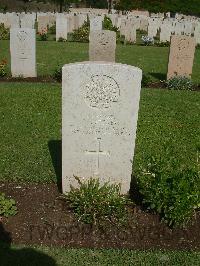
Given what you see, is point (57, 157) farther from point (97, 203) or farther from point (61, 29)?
point (61, 29)

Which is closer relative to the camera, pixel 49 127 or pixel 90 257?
pixel 90 257

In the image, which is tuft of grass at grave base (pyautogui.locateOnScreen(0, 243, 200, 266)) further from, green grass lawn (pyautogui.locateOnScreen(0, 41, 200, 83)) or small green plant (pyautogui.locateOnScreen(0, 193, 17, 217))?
green grass lawn (pyautogui.locateOnScreen(0, 41, 200, 83))

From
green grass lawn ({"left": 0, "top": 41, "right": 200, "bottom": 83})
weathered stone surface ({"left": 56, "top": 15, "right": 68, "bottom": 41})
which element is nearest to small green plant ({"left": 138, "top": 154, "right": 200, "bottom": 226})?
green grass lawn ({"left": 0, "top": 41, "right": 200, "bottom": 83})

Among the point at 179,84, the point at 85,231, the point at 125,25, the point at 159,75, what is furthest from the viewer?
the point at 125,25

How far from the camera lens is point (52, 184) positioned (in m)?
5.86

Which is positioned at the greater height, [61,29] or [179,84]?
[61,29]

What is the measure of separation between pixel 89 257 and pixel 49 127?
455cm

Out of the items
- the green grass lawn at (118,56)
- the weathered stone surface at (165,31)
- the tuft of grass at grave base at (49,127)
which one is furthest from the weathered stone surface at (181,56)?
the weathered stone surface at (165,31)

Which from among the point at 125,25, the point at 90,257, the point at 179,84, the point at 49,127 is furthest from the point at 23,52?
the point at 125,25

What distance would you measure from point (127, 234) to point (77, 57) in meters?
14.1

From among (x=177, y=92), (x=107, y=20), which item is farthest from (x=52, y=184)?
(x=107, y=20)

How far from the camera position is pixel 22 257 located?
4.35 m

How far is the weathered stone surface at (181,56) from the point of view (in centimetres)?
→ 1276

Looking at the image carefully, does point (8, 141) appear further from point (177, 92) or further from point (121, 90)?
point (177, 92)
